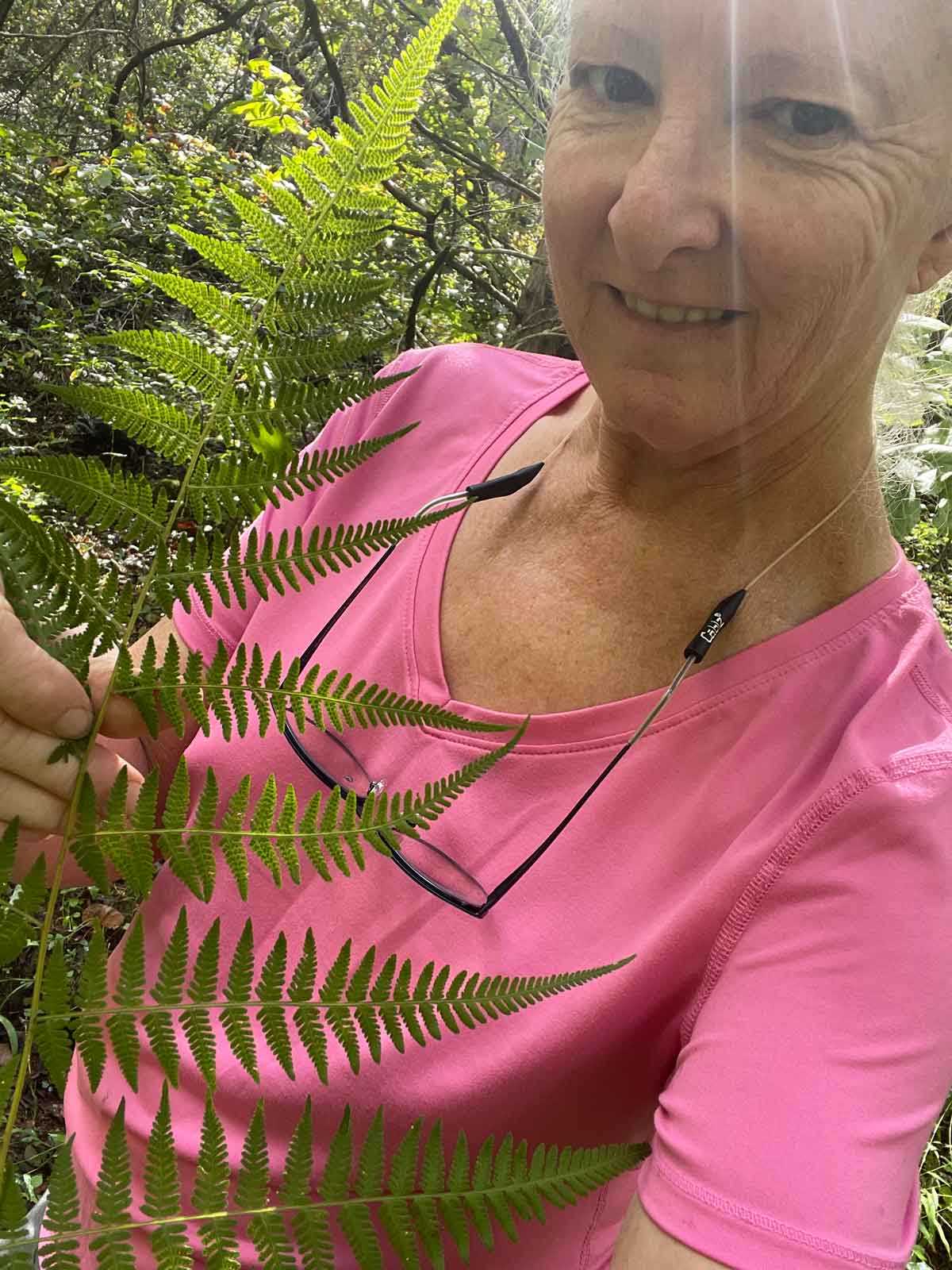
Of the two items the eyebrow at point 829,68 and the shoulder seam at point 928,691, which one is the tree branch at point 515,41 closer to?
the eyebrow at point 829,68

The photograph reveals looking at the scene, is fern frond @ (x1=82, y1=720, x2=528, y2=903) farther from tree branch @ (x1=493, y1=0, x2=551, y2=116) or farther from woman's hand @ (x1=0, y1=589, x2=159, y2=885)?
tree branch @ (x1=493, y1=0, x2=551, y2=116)

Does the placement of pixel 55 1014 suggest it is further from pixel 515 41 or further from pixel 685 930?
pixel 515 41

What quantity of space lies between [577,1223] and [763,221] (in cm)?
139

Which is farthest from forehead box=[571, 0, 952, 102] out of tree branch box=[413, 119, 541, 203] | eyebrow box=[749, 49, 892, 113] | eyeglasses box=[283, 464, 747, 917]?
tree branch box=[413, 119, 541, 203]

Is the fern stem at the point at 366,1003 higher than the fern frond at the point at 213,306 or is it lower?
lower

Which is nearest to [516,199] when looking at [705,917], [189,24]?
[189,24]

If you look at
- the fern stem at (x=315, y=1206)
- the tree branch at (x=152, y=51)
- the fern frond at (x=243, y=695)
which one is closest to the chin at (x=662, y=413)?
the fern frond at (x=243, y=695)

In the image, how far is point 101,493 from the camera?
79 centimetres

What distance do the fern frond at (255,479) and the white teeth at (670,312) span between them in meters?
0.51

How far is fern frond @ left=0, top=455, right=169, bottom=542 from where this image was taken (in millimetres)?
772

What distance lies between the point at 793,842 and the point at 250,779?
70 cm

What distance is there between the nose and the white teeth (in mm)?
73

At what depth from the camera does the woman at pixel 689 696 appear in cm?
101

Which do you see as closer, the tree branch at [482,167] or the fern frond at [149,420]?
the fern frond at [149,420]
